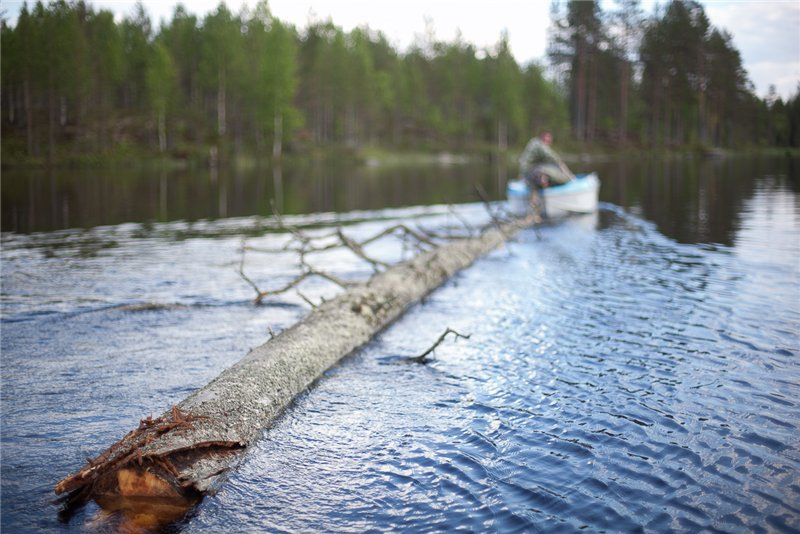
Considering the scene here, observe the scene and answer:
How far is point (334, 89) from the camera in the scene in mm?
76125

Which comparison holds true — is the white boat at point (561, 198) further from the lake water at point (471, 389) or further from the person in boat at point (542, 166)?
the lake water at point (471, 389)

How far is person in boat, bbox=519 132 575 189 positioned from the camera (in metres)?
20.8

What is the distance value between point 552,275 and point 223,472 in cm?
840

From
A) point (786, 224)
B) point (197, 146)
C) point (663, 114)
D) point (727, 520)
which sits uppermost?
point (663, 114)

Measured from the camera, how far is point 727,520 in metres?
3.84

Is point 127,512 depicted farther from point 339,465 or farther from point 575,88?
point 575,88

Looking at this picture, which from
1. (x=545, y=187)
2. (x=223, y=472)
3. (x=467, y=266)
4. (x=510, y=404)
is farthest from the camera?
(x=545, y=187)

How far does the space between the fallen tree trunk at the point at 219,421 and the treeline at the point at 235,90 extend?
5465cm

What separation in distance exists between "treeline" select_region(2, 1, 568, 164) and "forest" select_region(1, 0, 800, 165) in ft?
0.66

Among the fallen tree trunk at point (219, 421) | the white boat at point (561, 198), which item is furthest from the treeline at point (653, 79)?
the fallen tree trunk at point (219, 421)

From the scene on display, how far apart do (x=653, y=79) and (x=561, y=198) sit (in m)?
67.2

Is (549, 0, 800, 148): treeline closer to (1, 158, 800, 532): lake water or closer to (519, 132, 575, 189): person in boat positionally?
(519, 132, 575, 189): person in boat

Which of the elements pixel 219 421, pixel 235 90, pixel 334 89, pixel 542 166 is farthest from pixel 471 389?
pixel 334 89

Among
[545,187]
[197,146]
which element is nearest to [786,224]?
[545,187]
